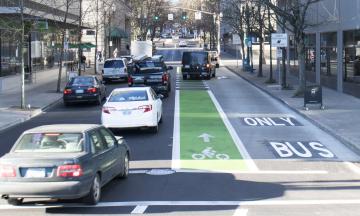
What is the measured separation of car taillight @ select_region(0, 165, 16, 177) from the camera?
9633 mm

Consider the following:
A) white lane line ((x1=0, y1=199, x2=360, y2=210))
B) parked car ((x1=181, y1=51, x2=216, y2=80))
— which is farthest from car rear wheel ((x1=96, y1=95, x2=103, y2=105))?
white lane line ((x1=0, y1=199, x2=360, y2=210))

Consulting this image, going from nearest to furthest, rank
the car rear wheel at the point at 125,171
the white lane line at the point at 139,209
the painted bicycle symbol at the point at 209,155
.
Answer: the white lane line at the point at 139,209, the car rear wheel at the point at 125,171, the painted bicycle symbol at the point at 209,155

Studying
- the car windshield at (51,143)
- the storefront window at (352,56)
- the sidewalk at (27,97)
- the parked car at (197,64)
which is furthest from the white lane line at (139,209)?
the parked car at (197,64)

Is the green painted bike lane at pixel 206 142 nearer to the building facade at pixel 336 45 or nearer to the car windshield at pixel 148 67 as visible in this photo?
the car windshield at pixel 148 67

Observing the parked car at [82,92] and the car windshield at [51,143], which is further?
the parked car at [82,92]

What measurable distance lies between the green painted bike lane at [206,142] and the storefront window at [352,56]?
7.51m

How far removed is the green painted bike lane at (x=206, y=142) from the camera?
567 inches

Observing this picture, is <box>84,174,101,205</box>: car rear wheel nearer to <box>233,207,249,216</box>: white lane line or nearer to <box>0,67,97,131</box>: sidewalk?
<box>233,207,249,216</box>: white lane line

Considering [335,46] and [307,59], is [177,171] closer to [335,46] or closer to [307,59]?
[335,46]

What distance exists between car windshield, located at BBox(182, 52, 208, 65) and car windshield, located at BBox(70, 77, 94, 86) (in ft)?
58.0

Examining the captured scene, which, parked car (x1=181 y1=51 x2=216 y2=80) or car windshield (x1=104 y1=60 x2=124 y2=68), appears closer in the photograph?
car windshield (x1=104 y1=60 x2=124 y2=68)

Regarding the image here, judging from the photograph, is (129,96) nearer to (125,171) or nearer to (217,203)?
(125,171)

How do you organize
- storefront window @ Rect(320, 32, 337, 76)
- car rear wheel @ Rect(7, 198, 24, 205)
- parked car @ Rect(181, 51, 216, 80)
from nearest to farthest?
car rear wheel @ Rect(7, 198, 24, 205) → storefront window @ Rect(320, 32, 337, 76) → parked car @ Rect(181, 51, 216, 80)

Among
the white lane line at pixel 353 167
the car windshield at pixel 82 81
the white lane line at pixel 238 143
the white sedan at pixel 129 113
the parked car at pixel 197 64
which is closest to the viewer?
the white lane line at pixel 353 167
